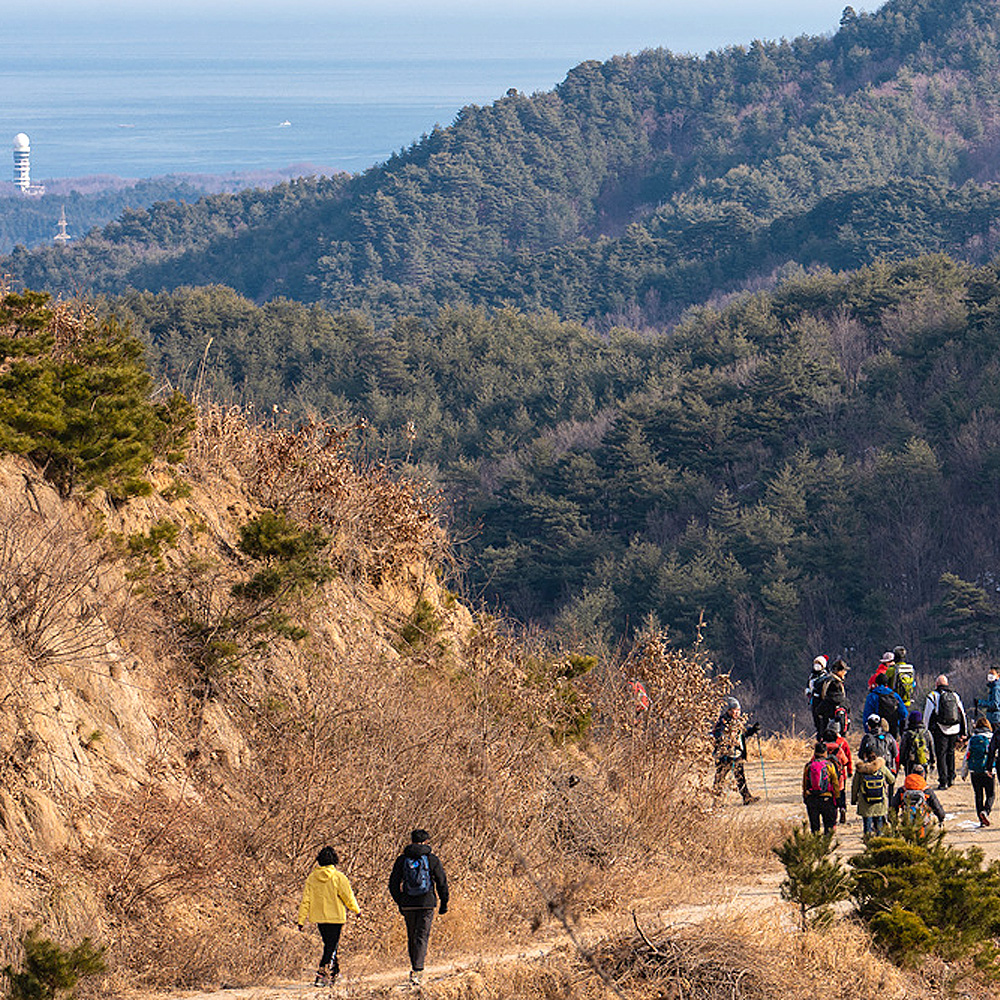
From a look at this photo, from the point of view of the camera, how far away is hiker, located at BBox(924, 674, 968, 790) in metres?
14.7

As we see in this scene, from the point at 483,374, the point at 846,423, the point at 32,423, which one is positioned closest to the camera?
the point at 32,423

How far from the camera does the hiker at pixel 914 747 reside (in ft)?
46.2

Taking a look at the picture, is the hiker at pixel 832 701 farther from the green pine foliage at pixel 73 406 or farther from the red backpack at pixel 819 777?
the green pine foliage at pixel 73 406

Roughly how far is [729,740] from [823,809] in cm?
218

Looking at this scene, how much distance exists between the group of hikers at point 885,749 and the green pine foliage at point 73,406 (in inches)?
228

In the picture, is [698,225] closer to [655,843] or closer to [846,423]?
[846,423]

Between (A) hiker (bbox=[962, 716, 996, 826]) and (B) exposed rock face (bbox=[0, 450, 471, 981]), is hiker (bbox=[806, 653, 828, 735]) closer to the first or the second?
(A) hiker (bbox=[962, 716, 996, 826])

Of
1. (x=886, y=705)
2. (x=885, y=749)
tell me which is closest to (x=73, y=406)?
(x=885, y=749)

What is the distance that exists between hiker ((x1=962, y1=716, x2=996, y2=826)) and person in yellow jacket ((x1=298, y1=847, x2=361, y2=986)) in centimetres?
654

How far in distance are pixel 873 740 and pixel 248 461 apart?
21.3 feet

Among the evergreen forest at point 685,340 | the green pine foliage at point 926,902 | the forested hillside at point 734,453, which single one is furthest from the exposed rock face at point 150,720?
the forested hillside at point 734,453

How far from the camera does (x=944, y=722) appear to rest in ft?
48.5

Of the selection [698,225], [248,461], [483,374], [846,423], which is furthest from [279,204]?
[248,461]

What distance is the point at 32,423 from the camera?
39.7ft
